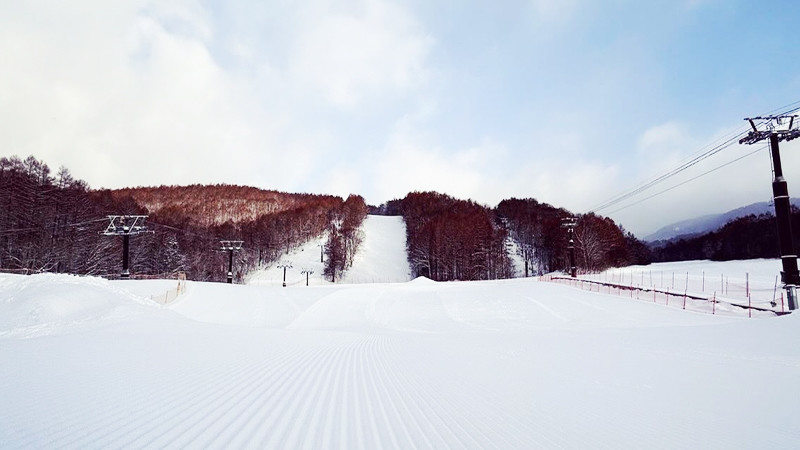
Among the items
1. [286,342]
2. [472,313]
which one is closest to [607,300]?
[472,313]

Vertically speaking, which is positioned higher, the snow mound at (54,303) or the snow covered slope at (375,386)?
the snow mound at (54,303)

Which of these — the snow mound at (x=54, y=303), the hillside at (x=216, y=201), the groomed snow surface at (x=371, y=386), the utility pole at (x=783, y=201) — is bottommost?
the groomed snow surface at (x=371, y=386)

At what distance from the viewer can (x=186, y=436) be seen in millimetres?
5297

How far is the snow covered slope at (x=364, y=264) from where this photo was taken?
92.9 meters

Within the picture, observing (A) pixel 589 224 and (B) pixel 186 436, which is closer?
(B) pixel 186 436

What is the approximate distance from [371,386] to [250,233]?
371ft

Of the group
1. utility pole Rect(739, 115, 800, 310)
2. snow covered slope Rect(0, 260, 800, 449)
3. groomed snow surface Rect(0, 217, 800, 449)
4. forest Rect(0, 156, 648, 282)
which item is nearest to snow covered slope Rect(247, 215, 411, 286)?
forest Rect(0, 156, 648, 282)

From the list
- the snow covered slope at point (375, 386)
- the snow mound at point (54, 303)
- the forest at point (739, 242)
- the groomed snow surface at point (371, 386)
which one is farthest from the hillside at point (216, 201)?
the snow covered slope at point (375, 386)

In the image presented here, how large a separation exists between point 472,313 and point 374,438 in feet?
88.3

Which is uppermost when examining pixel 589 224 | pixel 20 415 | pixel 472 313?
pixel 589 224

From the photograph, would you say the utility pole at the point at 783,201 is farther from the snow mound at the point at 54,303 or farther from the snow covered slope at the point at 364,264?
the snow covered slope at the point at 364,264

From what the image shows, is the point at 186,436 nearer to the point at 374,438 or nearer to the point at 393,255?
the point at 374,438

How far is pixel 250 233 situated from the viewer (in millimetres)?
114125

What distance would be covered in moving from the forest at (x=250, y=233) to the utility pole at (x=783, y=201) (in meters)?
51.0
